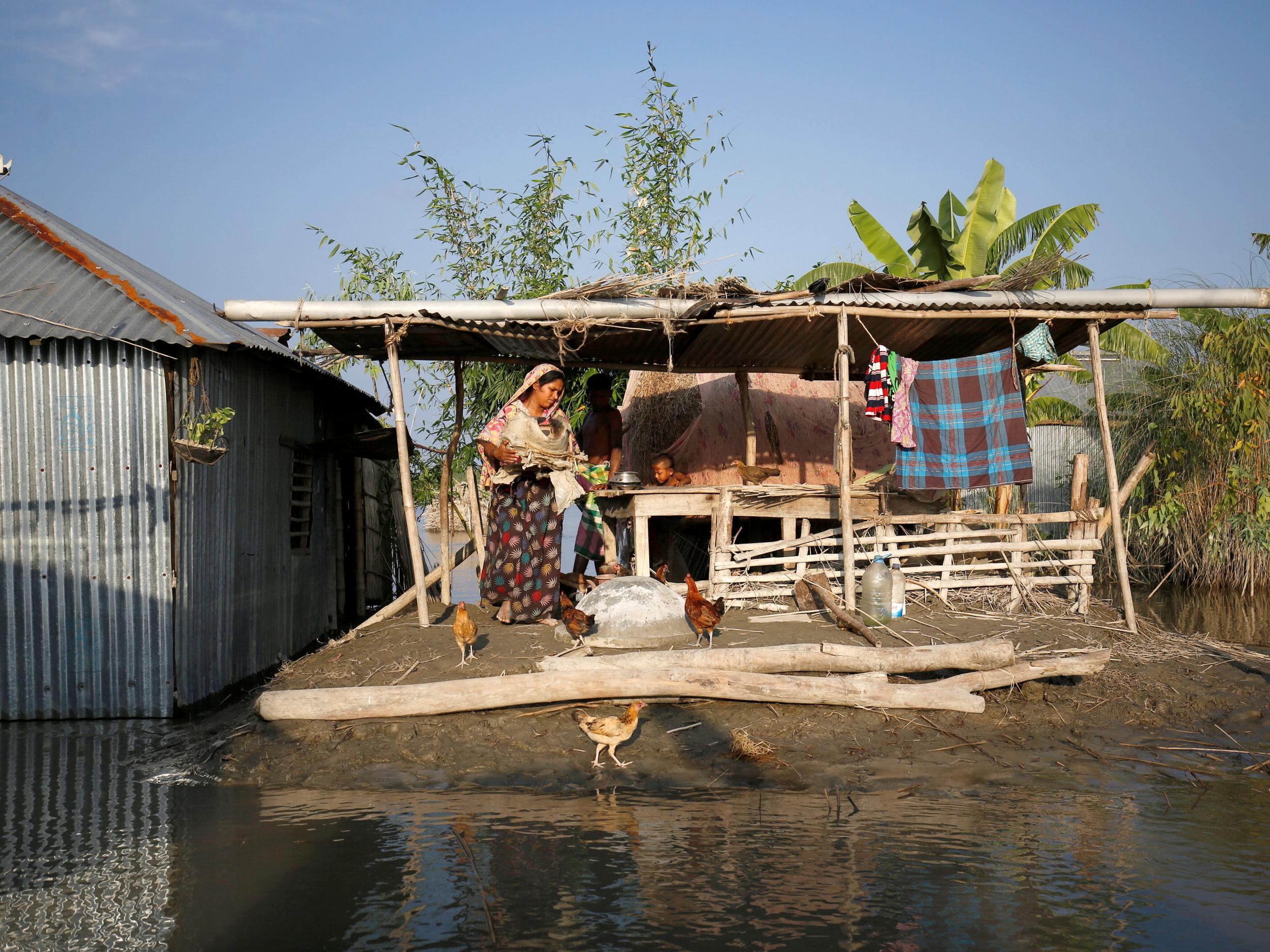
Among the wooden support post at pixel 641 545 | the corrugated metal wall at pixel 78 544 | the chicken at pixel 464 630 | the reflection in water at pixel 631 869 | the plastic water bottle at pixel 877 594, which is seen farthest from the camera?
the wooden support post at pixel 641 545

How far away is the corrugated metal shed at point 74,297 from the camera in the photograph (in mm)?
6863

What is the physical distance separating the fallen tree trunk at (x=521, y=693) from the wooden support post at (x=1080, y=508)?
3.74 m

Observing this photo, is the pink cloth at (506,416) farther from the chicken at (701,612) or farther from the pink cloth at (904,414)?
the pink cloth at (904,414)

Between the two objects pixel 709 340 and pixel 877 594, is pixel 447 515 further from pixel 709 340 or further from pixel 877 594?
pixel 877 594

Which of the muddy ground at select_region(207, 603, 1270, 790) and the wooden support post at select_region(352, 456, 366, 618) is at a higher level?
the wooden support post at select_region(352, 456, 366, 618)

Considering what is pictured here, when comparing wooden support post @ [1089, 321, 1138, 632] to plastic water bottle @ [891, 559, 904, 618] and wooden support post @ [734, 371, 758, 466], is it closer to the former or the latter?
plastic water bottle @ [891, 559, 904, 618]

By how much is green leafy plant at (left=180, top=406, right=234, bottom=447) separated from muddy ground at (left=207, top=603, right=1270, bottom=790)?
1830mm

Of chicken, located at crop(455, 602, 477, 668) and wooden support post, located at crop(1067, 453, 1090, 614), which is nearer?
chicken, located at crop(455, 602, 477, 668)

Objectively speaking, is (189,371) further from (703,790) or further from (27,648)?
(703,790)

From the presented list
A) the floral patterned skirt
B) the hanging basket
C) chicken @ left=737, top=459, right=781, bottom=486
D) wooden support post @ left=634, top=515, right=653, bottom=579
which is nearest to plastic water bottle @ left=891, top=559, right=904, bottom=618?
chicken @ left=737, top=459, right=781, bottom=486

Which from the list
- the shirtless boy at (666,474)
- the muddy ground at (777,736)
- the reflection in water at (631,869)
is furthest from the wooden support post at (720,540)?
the reflection in water at (631,869)

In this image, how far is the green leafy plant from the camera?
6.88 m

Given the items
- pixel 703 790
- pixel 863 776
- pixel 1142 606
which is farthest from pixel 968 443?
pixel 1142 606

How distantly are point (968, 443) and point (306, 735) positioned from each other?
599 cm
